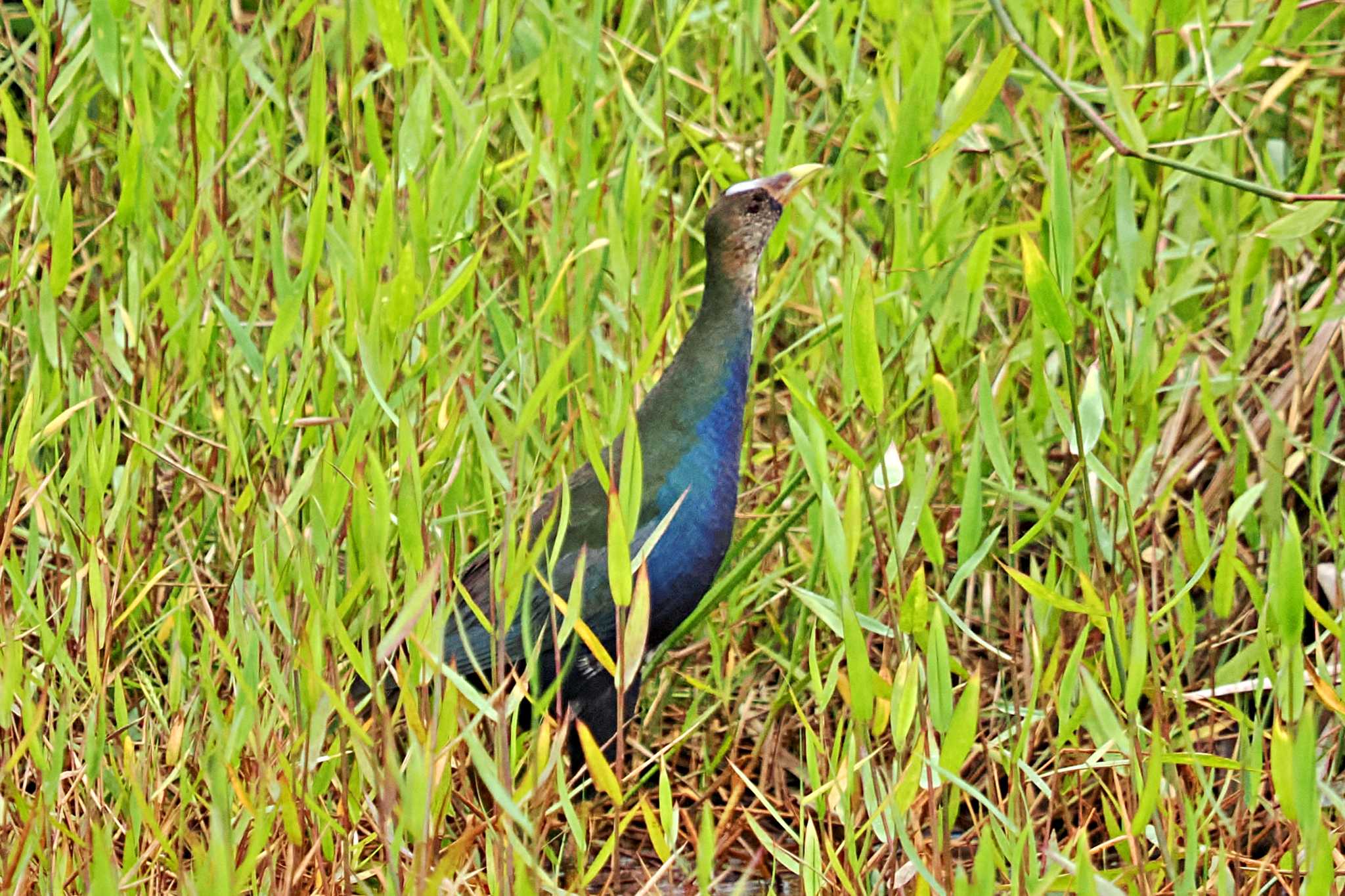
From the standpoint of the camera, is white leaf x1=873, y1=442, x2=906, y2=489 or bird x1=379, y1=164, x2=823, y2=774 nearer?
white leaf x1=873, y1=442, x2=906, y2=489

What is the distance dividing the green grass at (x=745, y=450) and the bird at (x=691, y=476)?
5cm

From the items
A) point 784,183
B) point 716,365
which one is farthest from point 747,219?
point 716,365

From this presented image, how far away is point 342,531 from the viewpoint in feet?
6.48

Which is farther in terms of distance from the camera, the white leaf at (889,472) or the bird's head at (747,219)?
the bird's head at (747,219)

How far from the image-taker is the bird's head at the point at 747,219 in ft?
7.17

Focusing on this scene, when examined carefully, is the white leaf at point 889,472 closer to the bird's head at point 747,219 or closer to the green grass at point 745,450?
the green grass at point 745,450

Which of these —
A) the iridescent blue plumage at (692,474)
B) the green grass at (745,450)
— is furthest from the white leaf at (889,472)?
the iridescent blue plumage at (692,474)

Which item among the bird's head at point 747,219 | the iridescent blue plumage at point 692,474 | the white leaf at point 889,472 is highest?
the white leaf at point 889,472

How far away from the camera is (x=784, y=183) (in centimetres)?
218

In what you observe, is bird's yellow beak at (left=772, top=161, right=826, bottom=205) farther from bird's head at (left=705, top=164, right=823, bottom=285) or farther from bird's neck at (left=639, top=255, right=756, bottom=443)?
bird's neck at (left=639, top=255, right=756, bottom=443)

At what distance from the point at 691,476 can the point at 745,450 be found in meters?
0.32

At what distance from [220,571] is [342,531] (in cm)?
38

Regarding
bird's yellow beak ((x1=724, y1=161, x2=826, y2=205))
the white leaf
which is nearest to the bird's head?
bird's yellow beak ((x1=724, y1=161, x2=826, y2=205))

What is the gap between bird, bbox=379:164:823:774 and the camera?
2.20m
